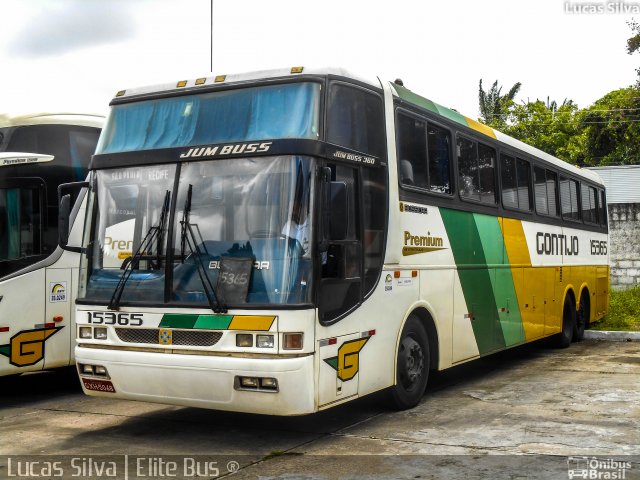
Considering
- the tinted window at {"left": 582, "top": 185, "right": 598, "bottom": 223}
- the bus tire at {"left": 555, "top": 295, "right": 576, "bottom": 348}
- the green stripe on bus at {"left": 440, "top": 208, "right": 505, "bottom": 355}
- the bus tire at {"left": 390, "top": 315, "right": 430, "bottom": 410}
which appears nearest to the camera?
the bus tire at {"left": 390, "top": 315, "right": 430, "bottom": 410}

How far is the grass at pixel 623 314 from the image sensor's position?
54.7ft

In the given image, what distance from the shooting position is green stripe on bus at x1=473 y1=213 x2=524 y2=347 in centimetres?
1054

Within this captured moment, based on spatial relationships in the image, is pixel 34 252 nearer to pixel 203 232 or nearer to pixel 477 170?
pixel 203 232

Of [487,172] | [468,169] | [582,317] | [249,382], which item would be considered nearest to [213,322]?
[249,382]

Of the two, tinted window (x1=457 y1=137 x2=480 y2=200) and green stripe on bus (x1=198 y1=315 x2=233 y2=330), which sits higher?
tinted window (x1=457 y1=137 x2=480 y2=200)

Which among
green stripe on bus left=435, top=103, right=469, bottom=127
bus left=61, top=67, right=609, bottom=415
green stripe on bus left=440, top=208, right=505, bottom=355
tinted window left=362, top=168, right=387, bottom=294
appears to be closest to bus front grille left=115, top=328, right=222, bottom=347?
bus left=61, top=67, right=609, bottom=415

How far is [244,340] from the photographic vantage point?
669 centimetres

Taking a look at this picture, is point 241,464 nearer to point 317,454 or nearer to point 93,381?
point 317,454

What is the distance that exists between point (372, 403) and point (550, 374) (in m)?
3.57

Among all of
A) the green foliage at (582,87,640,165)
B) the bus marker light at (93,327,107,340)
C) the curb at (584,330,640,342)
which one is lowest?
the curb at (584,330,640,342)

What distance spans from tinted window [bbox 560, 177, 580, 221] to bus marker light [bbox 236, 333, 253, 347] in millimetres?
9003

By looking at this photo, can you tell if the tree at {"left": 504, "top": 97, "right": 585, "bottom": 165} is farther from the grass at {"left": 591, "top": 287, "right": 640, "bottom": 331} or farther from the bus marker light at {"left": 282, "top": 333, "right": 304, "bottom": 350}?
the bus marker light at {"left": 282, "top": 333, "right": 304, "bottom": 350}

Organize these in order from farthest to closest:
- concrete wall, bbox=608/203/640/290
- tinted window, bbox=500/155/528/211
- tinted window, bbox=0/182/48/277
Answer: concrete wall, bbox=608/203/640/290
tinted window, bbox=500/155/528/211
tinted window, bbox=0/182/48/277

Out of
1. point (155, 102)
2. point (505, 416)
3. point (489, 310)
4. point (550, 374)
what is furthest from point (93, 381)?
point (550, 374)
